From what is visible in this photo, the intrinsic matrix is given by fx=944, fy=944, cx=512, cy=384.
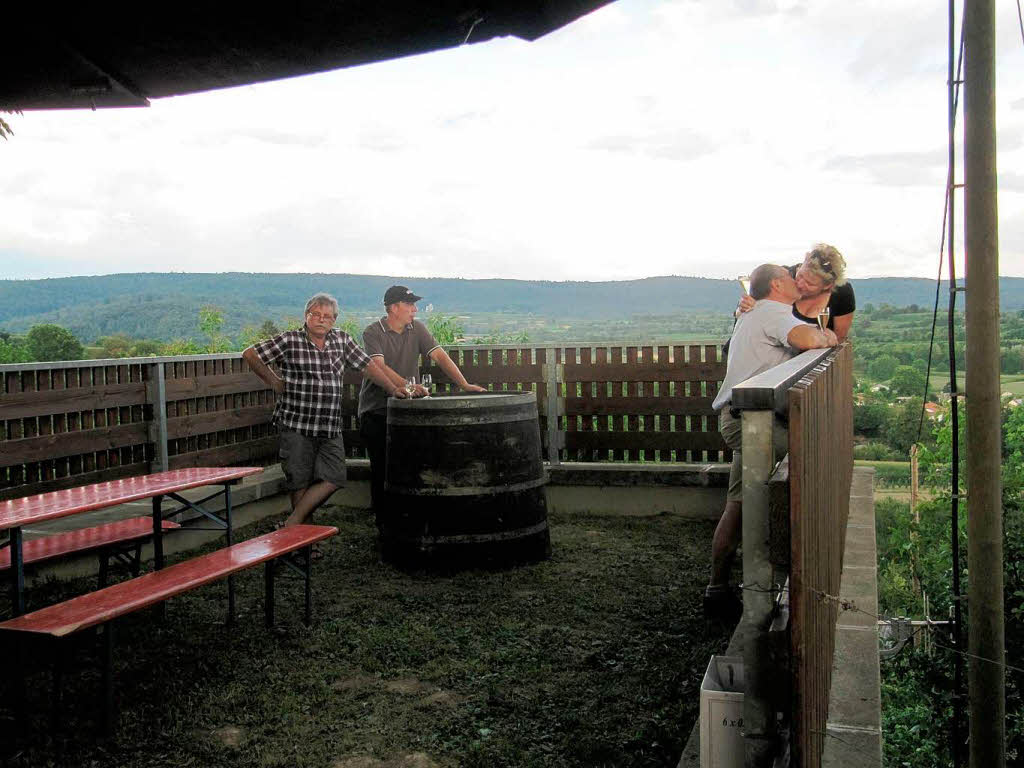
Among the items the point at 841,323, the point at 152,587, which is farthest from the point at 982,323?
the point at 152,587

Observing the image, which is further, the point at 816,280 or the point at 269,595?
the point at 816,280

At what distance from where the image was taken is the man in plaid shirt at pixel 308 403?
19.0 feet

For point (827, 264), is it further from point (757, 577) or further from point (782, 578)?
point (757, 577)

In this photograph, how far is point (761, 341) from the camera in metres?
4.40

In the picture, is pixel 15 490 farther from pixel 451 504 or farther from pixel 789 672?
pixel 789 672

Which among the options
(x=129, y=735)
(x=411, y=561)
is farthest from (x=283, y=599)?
(x=129, y=735)

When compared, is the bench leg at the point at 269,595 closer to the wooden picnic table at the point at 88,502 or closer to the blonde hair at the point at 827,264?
the wooden picnic table at the point at 88,502

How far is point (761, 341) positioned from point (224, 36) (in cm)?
313

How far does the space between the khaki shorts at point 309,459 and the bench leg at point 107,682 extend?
2365 millimetres

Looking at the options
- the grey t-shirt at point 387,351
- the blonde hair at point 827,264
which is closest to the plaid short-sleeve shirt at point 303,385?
the grey t-shirt at point 387,351

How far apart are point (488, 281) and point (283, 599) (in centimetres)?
3320

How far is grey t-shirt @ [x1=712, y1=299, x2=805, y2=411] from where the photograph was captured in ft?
14.4

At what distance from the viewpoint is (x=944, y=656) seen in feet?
68.4

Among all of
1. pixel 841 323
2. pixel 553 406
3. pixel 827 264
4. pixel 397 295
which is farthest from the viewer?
pixel 553 406
